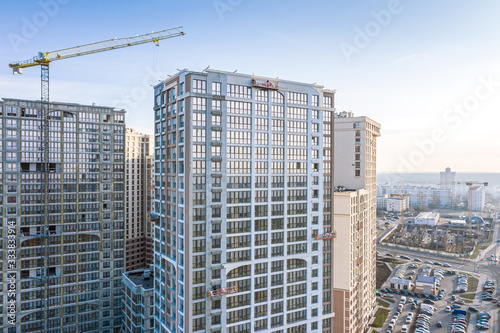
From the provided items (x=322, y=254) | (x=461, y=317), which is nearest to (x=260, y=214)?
(x=322, y=254)

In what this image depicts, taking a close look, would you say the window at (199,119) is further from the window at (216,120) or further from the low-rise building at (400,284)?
the low-rise building at (400,284)

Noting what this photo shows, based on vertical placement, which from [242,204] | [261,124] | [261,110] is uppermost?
[261,110]

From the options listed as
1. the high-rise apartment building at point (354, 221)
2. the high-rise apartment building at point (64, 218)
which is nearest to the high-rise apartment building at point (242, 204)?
the high-rise apartment building at point (354, 221)

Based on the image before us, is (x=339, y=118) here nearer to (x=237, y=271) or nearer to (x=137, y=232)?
(x=237, y=271)

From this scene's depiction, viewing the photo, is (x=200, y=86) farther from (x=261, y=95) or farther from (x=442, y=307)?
(x=442, y=307)

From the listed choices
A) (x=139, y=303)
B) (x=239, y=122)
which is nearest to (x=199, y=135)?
(x=239, y=122)
